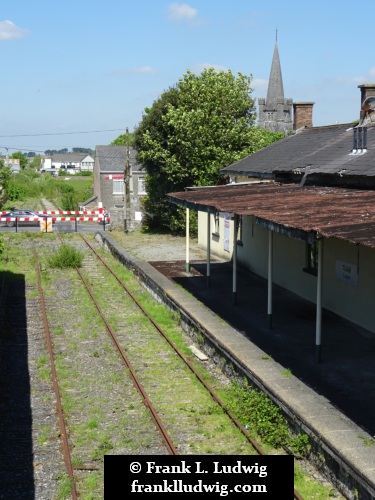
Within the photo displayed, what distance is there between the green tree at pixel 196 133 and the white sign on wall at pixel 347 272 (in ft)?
56.6

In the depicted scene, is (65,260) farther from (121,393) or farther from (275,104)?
(275,104)

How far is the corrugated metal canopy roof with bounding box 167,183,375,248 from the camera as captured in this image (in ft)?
32.8

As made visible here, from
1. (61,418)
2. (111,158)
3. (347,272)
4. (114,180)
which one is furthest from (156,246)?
(111,158)

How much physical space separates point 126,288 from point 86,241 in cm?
1252

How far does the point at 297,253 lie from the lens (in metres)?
17.1

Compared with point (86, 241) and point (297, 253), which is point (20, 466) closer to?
point (297, 253)

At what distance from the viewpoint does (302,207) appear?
12.9 metres

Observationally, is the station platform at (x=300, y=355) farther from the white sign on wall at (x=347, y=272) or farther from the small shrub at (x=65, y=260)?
the small shrub at (x=65, y=260)

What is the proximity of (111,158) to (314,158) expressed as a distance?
40.3 m

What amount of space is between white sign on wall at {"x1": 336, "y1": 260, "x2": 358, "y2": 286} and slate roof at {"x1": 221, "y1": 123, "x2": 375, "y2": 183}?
185 centimetres

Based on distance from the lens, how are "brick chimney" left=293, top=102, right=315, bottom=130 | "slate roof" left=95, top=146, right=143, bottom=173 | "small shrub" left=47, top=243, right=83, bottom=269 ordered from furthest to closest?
"slate roof" left=95, top=146, right=143, bottom=173 < "brick chimney" left=293, top=102, right=315, bottom=130 < "small shrub" left=47, top=243, right=83, bottom=269

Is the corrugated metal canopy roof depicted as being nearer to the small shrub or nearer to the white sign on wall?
the white sign on wall

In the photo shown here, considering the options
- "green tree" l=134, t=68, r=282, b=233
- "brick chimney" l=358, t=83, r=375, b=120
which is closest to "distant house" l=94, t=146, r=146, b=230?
"green tree" l=134, t=68, r=282, b=233

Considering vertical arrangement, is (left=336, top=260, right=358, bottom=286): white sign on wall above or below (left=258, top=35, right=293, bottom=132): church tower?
below
